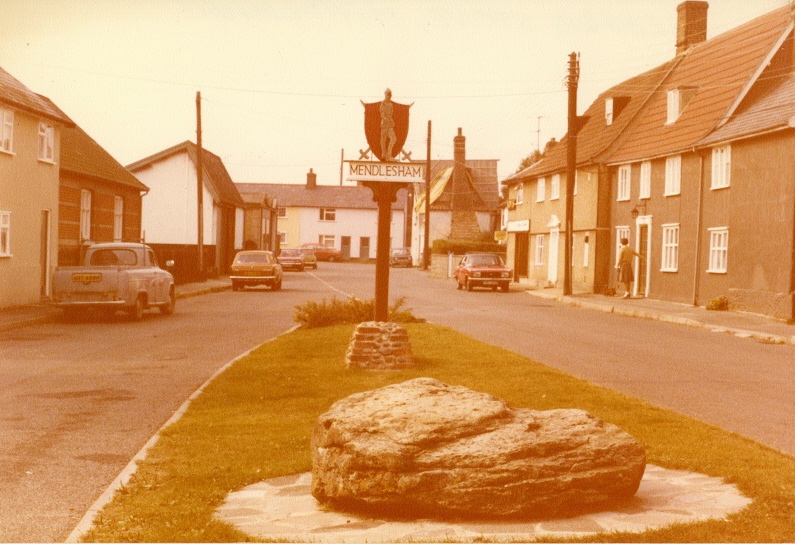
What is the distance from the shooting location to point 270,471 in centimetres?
777

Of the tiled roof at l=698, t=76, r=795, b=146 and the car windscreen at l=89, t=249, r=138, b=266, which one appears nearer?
the car windscreen at l=89, t=249, r=138, b=266

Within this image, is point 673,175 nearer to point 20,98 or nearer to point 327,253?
point 20,98

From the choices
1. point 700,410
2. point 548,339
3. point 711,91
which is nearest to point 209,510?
point 700,410

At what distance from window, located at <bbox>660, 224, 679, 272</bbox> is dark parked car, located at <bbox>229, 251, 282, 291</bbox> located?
51.1ft

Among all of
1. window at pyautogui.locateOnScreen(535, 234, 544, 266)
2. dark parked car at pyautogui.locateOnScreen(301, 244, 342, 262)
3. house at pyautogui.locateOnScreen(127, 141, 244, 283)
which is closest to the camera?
window at pyautogui.locateOnScreen(535, 234, 544, 266)

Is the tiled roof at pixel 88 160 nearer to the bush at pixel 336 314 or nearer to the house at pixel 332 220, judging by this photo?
the bush at pixel 336 314

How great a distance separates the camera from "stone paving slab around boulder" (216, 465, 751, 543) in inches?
236

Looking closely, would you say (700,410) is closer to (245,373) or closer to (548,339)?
(245,373)

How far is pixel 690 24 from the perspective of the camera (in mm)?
44094

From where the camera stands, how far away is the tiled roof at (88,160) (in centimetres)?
3553

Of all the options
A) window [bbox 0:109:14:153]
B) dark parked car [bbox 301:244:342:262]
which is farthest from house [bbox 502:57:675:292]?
dark parked car [bbox 301:244:342:262]

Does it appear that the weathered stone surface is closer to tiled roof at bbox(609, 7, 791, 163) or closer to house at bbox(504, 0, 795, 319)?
house at bbox(504, 0, 795, 319)

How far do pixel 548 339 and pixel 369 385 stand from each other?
28.8ft

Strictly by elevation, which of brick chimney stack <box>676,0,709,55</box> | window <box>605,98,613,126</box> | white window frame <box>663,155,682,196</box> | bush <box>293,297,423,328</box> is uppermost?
brick chimney stack <box>676,0,709,55</box>
